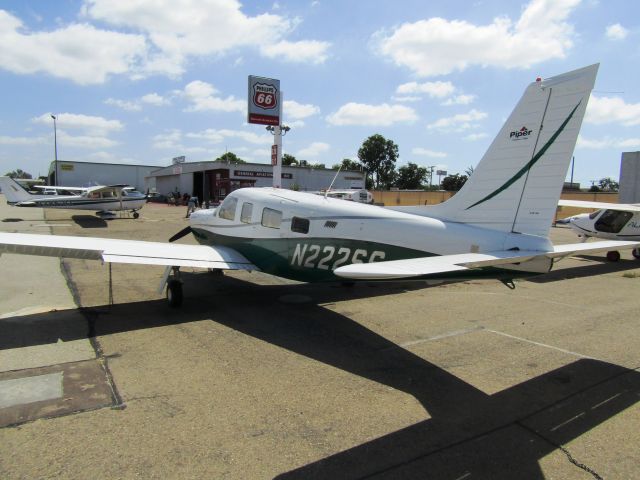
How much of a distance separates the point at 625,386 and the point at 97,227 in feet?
81.2

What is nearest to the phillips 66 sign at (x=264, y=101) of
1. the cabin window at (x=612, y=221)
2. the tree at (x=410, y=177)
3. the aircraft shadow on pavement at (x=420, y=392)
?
the cabin window at (x=612, y=221)

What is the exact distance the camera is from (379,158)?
102m

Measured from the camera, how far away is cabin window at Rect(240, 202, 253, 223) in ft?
30.2

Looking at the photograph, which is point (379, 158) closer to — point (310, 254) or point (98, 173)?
point (98, 173)

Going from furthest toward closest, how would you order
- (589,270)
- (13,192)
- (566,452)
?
(13,192) < (589,270) < (566,452)

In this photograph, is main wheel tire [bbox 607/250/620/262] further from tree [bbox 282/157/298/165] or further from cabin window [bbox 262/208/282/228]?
tree [bbox 282/157/298/165]

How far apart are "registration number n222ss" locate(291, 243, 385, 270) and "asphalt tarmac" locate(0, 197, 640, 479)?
1.05 meters

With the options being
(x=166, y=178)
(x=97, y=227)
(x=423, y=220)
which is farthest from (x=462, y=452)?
(x=166, y=178)

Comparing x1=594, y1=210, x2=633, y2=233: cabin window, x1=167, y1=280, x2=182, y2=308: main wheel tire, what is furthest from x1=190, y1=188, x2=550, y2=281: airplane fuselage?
x1=594, y1=210, x2=633, y2=233: cabin window

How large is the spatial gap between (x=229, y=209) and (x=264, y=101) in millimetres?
19801

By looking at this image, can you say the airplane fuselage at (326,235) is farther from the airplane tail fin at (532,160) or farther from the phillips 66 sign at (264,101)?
the phillips 66 sign at (264,101)

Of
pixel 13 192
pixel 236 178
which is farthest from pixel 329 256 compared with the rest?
pixel 236 178

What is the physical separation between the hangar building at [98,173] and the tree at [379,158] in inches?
1931

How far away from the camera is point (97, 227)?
77.8 ft
